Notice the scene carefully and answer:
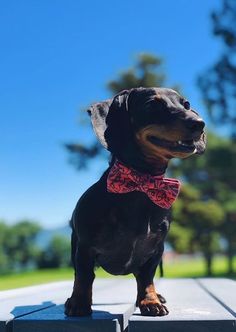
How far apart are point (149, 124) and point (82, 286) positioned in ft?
2.52

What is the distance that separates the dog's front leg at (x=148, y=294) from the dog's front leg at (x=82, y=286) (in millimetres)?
244

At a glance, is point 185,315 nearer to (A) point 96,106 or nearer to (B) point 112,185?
(B) point 112,185

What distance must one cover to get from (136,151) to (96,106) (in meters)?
0.27

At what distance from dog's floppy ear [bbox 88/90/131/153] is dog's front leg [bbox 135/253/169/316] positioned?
2.09 feet

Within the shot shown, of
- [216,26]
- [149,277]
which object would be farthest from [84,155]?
[149,277]

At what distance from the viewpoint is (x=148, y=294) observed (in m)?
2.33

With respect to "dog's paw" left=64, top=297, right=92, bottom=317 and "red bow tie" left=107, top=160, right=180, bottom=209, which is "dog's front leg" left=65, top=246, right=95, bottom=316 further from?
"red bow tie" left=107, top=160, right=180, bottom=209

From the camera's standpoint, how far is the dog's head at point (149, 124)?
6.67 ft

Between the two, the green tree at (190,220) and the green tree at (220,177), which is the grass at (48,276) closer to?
the green tree at (190,220)

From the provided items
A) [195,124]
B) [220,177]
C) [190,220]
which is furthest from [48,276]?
[195,124]

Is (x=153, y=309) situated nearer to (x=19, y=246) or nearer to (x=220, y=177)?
(x=220, y=177)

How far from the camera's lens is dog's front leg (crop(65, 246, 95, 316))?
2189mm

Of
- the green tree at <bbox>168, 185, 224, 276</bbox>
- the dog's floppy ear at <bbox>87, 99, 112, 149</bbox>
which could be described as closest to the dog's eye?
the dog's floppy ear at <bbox>87, 99, 112, 149</bbox>

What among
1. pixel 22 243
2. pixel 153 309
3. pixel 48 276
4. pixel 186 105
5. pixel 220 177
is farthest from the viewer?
pixel 22 243
